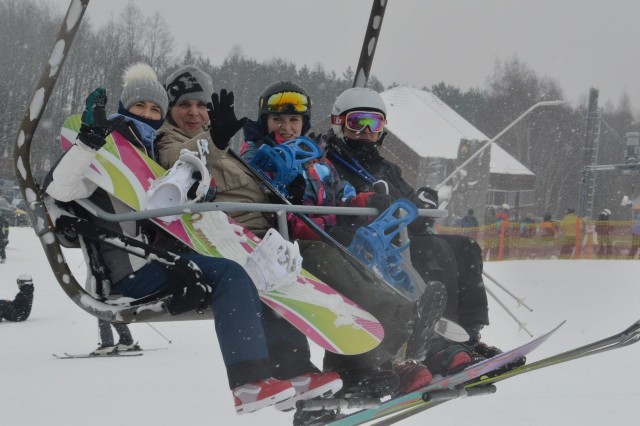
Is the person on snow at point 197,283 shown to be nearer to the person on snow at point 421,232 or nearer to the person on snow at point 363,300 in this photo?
the person on snow at point 363,300

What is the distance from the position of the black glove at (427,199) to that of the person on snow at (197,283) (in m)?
1.45

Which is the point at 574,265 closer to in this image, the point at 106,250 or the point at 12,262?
the point at 12,262

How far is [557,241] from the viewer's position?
88.0ft

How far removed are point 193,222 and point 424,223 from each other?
5.18 ft

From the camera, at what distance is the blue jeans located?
157 inches

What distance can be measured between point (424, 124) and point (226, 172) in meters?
39.2

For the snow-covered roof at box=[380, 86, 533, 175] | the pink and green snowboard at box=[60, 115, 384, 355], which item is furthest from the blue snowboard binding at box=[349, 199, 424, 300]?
the snow-covered roof at box=[380, 86, 533, 175]

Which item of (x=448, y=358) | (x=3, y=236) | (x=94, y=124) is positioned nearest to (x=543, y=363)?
(x=448, y=358)

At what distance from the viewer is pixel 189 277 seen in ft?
12.8

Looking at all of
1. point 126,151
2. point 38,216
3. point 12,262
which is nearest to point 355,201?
point 126,151

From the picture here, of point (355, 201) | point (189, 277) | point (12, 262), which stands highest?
point (355, 201)

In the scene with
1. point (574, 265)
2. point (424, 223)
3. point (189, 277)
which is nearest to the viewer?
point (189, 277)

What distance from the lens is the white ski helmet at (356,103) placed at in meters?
5.41

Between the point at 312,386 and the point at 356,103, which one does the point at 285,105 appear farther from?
the point at 312,386
